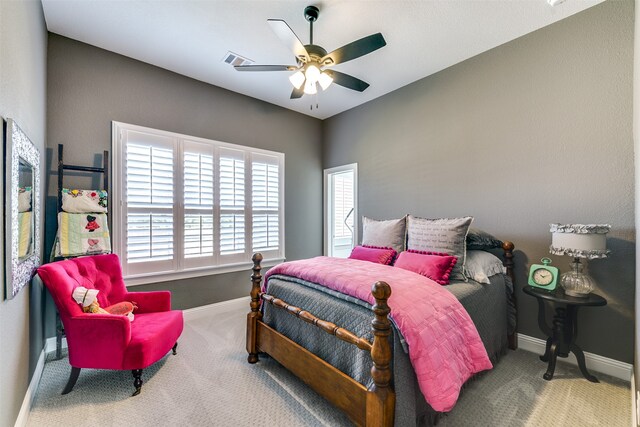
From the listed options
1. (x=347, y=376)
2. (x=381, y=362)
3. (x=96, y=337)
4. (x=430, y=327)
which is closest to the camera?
(x=381, y=362)

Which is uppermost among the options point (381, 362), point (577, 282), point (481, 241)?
point (481, 241)

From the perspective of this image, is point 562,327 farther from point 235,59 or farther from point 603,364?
point 235,59

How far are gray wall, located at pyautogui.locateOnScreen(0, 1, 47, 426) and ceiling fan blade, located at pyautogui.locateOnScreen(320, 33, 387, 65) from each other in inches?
73.0

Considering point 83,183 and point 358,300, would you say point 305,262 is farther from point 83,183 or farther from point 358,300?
point 83,183

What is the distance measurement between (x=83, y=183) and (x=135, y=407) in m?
2.15

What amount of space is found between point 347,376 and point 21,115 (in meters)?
2.57

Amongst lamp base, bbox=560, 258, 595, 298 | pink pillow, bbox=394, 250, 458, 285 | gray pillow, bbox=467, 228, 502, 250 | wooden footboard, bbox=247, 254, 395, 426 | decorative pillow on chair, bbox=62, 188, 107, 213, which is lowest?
wooden footboard, bbox=247, 254, 395, 426

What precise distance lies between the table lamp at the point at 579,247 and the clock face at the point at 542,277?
0.08 m

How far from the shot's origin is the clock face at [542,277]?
7.61 ft

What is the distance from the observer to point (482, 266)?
244cm

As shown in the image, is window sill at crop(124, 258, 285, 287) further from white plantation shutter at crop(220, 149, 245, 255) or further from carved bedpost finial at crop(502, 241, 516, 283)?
carved bedpost finial at crop(502, 241, 516, 283)

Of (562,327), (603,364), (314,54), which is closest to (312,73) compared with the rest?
(314,54)

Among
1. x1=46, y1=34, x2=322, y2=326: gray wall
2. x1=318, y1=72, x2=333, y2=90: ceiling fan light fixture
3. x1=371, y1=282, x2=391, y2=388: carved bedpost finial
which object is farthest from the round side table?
x1=46, y1=34, x2=322, y2=326: gray wall

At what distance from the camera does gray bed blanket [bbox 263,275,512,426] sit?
4.86ft
